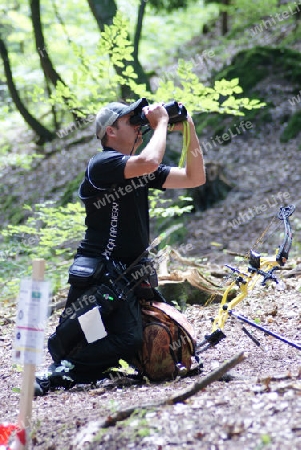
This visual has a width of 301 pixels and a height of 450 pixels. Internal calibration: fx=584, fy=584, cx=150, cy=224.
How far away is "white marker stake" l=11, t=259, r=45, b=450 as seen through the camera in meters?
2.61

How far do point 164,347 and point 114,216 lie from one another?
3.07 feet

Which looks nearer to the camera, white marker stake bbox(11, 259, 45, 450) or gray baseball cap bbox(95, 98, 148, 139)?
white marker stake bbox(11, 259, 45, 450)

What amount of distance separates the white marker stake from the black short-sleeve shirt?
134 cm

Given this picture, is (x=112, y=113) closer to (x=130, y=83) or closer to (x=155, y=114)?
(x=155, y=114)

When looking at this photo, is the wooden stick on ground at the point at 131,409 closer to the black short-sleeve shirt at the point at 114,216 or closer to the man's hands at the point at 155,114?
the black short-sleeve shirt at the point at 114,216

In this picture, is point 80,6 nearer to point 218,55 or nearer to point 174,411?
point 218,55

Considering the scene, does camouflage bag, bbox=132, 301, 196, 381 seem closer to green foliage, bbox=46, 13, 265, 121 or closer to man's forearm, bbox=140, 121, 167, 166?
man's forearm, bbox=140, 121, 167, 166

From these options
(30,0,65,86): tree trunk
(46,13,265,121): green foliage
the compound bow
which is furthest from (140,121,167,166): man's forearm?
(30,0,65,86): tree trunk

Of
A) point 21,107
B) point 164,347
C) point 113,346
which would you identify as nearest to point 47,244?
point 113,346

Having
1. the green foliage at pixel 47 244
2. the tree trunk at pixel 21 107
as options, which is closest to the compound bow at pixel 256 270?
the green foliage at pixel 47 244

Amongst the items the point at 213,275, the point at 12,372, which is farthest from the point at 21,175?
the point at 12,372

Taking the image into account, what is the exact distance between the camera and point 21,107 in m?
13.5

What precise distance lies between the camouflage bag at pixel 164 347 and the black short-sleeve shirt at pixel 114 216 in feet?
1.56

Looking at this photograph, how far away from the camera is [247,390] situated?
305 centimetres
